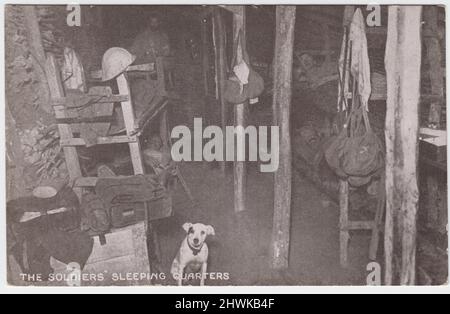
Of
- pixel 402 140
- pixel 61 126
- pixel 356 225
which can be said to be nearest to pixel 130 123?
pixel 61 126

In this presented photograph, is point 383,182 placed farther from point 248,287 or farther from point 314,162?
point 248,287

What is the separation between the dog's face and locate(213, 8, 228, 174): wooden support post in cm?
31

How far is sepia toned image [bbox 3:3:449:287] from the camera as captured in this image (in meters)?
2.88

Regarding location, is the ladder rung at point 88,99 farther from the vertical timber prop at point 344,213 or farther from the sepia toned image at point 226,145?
the vertical timber prop at point 344,213

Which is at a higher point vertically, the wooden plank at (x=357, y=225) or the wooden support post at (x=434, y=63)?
the wooden support post at (x=434, y=63)

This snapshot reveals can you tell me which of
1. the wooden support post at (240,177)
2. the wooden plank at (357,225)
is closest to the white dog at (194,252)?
the wooden support post at (240,177)

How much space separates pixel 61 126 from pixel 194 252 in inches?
35.8

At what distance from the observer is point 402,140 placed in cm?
292

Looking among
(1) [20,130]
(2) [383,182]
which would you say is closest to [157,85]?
(1) [20,130]

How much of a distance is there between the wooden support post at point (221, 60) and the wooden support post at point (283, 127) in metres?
0.25

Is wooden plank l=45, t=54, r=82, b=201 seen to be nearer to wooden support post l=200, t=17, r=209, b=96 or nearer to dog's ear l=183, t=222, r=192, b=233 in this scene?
dog's ear l=183, t=222, r=192, b=233

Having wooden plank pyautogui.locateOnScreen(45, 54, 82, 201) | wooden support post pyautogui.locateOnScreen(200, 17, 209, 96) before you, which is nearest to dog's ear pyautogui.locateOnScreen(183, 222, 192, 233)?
wooden plank pyautogui.locateOnScreen(45, 54, 82, 201)

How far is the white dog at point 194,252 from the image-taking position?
290 cm

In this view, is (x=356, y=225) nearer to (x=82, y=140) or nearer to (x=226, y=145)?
(x=226, y=145)
